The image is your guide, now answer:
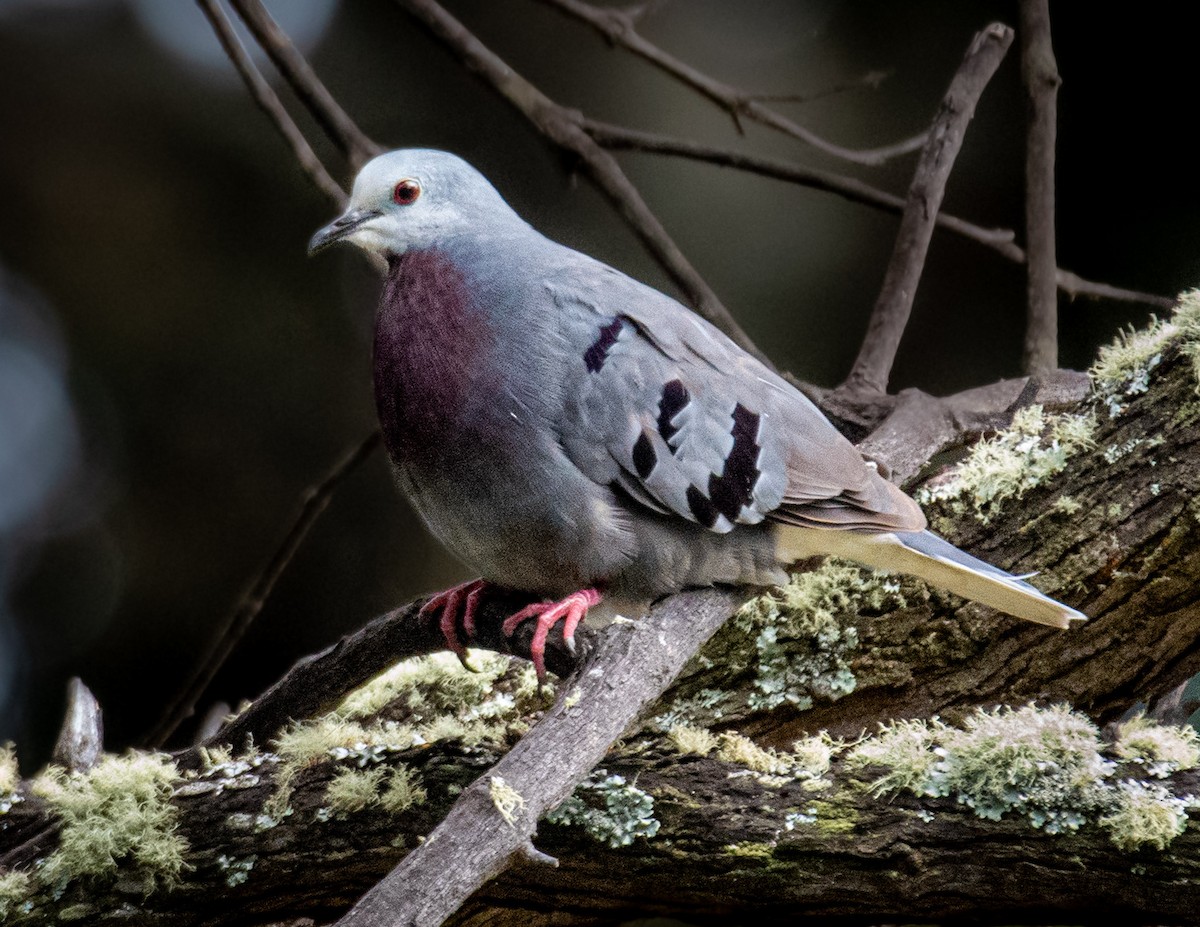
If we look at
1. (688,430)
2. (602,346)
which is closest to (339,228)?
(602,346)

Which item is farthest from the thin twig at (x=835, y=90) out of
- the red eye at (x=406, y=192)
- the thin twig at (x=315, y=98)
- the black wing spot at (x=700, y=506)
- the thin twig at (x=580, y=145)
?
the black wing spot at (x=700, y=506)

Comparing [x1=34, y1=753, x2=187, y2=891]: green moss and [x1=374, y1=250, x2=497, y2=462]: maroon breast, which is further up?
[x1=374, y1=250, x2=497, y2=462]: maroon breast

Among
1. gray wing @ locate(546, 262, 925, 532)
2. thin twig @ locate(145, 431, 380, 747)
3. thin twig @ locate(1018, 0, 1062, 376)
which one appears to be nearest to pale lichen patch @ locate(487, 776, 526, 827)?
gray wing @ locate(546, 262, 925, 532)

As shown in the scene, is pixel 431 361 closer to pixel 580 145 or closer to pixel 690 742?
pixel 690 742

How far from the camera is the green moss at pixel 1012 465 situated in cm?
133

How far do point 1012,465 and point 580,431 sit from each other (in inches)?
22.6

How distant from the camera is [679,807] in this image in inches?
40.7

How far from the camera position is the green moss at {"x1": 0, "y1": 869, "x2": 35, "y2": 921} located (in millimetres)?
1060

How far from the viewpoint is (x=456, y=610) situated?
1.22 metres

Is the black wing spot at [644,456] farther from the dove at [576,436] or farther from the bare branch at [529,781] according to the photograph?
the bare branch at [529,781]

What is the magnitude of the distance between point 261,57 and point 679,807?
1.48 metres

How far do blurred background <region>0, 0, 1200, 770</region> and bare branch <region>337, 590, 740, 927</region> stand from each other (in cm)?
102

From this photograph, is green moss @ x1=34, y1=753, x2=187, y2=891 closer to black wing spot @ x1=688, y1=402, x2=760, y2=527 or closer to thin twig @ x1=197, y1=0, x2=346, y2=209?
black wing spot @ x1=688, y1=402, x2=760, y2=527

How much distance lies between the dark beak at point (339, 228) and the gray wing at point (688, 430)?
0.21 metres
